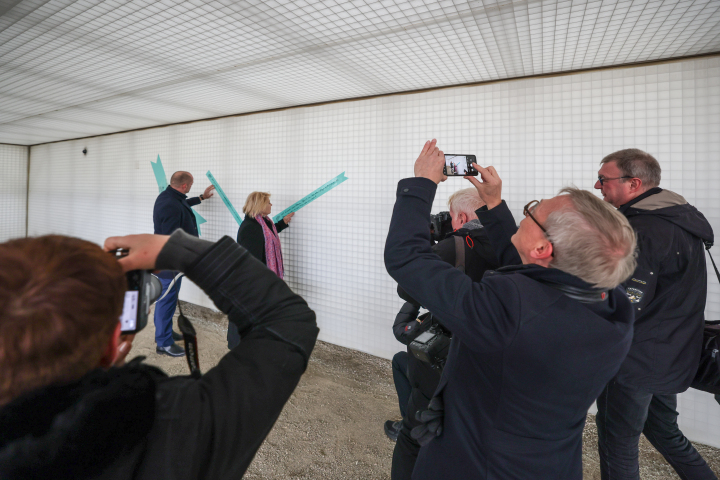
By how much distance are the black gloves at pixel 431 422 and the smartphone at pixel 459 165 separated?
82 centimetres

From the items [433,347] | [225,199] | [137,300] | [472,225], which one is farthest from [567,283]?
[225,199]

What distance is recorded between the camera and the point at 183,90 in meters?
3.03

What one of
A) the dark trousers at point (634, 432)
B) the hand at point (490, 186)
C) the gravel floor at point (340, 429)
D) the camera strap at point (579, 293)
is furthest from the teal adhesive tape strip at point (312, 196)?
the camera strap at point (579, 293)

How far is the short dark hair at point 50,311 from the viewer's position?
40 centimetres

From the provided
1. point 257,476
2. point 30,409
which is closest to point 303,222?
point 257,476

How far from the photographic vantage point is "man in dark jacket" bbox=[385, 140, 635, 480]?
853 millimetres

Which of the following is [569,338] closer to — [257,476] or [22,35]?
[257,476]

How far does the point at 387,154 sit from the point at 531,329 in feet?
7.90

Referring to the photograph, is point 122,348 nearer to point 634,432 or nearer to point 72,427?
point 72,427

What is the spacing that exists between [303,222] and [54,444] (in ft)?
10.5

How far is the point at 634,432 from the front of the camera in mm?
1549

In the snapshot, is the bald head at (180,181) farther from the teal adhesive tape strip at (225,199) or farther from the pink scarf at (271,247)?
the pink scarf at (271,247)

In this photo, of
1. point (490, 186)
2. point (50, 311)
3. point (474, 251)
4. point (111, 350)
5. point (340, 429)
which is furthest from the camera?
point (340, 429)

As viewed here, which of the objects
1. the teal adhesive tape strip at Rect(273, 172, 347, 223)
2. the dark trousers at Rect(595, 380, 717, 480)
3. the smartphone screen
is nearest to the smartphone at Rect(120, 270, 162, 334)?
the smartphone screen
